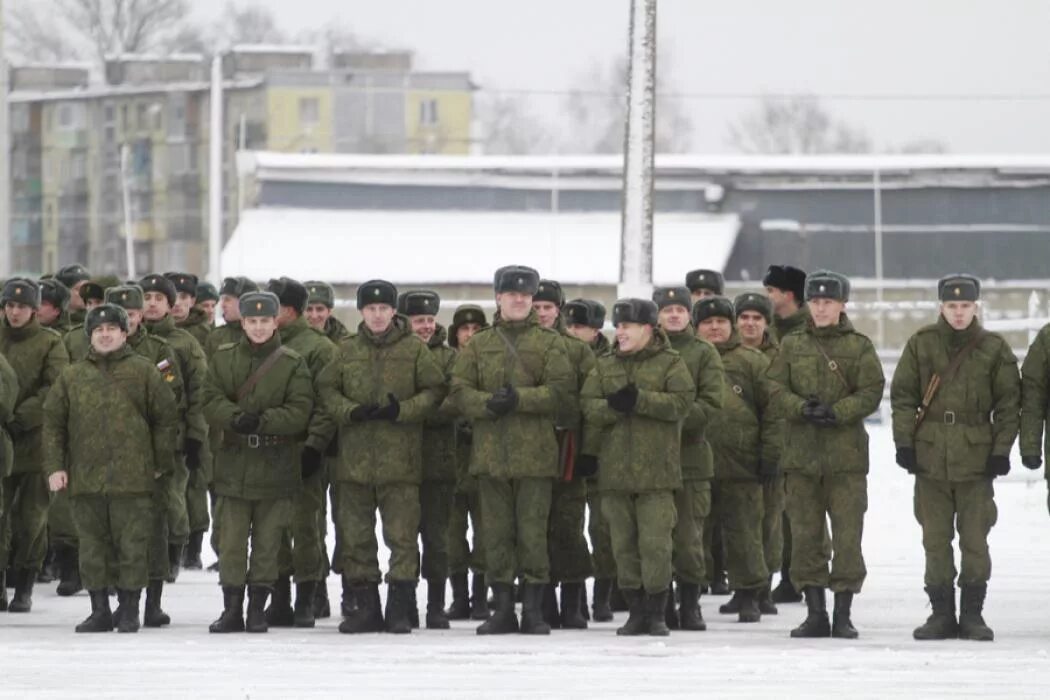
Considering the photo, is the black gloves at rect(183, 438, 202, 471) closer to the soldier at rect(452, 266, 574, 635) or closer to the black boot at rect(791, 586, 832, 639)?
the soldier at rect(452, 266, 574, 635)

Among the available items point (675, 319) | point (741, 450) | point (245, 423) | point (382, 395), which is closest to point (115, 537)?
point (245, 423)

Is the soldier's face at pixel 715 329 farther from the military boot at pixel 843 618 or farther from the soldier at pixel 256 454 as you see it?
the soldier at pixel 256 454

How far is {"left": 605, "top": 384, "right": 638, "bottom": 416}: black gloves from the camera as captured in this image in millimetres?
14242

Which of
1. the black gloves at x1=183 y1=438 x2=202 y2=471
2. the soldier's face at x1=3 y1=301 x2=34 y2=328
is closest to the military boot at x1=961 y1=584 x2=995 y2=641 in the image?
the black gloves at x1=183 y1=438 x2=202 y2=471

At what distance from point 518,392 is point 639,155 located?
36.8 ft

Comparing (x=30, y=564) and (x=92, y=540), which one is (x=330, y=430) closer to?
(x=92, y=540)

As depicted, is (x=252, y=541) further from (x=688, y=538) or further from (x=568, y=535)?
(x=688, y=538)

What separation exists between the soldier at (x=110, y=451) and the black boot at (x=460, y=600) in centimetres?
215

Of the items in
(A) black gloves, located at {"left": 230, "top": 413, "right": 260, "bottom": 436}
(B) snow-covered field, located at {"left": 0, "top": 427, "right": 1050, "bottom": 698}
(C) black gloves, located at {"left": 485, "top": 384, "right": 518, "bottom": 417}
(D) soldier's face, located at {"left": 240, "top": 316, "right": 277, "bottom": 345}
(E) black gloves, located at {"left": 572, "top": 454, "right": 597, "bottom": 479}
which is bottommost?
(B) snow-covered field, located at {"left": 0, "top": 427, "right": 1050, "bottom": 698}

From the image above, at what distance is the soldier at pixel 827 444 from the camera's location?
47.6 ft

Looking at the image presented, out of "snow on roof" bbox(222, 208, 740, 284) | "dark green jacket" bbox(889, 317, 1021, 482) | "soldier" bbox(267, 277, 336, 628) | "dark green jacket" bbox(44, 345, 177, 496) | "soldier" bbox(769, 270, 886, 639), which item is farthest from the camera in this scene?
"snow on roof" bbox(222, 208, 740, 284)

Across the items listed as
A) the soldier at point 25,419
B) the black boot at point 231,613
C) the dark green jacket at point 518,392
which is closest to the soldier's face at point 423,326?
the dark green jacket at point 518,392

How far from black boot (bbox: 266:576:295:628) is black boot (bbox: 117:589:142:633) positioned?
875mm

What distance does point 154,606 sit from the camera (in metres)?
15.1
